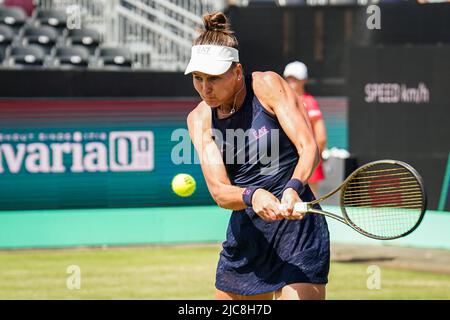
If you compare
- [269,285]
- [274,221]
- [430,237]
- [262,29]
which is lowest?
[430,237]

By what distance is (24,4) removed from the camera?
57.3 feet

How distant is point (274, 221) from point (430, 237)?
691 cm

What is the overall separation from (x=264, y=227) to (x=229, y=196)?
0.31m

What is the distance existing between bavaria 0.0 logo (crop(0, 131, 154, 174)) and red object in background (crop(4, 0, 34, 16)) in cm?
553

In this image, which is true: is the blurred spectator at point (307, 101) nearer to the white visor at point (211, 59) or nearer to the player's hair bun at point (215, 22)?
the player's hair bun at point (215, 22)

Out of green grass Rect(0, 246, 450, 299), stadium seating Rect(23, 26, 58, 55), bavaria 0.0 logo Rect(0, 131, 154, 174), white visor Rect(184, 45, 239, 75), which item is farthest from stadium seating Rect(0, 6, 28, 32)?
white visor Rect(184, 45, 239, 75)

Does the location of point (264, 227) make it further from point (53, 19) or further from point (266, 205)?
point (53, 19)

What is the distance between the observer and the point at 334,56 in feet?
45.2

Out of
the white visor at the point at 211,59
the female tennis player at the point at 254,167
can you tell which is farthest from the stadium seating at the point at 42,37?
the white visor at the point at 211,59

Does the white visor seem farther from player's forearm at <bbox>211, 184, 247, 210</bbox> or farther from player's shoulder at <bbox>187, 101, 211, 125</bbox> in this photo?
player's forearm at <bbox>211, 184, 247, 210</bbox>

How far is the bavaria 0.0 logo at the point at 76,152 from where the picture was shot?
1246 centimetres

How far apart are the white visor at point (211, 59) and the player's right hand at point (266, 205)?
0.71m

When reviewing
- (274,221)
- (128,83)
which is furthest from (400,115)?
(274,221)

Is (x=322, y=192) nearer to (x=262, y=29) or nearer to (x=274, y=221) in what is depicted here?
(x=262, y=29)
